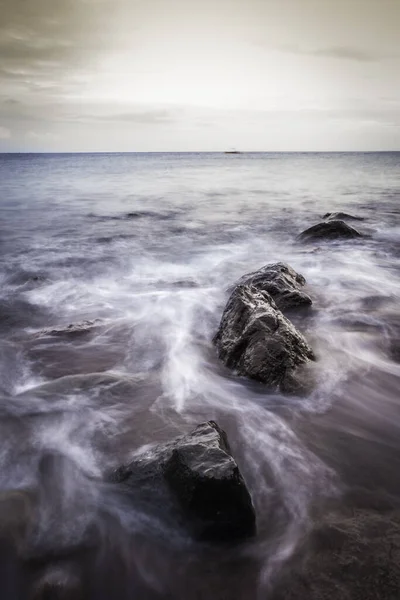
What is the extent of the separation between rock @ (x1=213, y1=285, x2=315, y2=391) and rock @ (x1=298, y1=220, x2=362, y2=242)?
26.9ft

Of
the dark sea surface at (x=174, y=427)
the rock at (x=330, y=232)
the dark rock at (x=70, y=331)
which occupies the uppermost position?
the rock at (x=330, y=232)

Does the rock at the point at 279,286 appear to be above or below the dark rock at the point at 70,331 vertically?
above

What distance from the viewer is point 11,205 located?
23031 mm

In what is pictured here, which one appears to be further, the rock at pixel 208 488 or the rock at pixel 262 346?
the rock at pixel 262 346

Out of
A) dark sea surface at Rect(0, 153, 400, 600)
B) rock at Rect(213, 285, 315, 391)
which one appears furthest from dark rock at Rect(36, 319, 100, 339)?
rock at Rect(213, 285, 315, 391)

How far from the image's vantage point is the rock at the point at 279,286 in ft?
24.0

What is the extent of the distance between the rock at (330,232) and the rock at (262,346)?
821cm

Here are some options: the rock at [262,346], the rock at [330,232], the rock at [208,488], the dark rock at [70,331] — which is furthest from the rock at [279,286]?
the rock at [330,232]

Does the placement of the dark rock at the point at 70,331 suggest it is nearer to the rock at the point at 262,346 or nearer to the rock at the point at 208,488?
the rock at the point at 262,346

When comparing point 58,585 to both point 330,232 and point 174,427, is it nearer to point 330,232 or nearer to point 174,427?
point 174,427

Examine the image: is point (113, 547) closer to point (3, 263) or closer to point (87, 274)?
point (87, 274)

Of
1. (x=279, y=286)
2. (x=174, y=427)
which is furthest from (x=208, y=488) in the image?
(x=279, y=286)

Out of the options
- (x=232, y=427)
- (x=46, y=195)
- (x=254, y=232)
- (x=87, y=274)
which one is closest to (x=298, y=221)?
(x=254, y=232)

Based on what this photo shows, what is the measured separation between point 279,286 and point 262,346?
8.70ft
